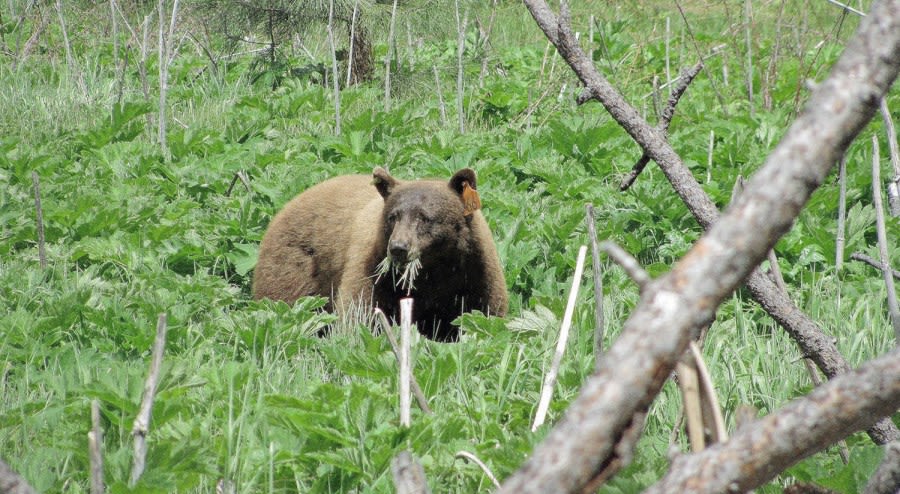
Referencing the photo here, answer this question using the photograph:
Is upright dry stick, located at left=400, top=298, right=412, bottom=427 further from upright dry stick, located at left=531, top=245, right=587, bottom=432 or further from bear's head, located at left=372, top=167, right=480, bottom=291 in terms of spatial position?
bear's head, located at left=372, top=167, right=480, bottom=291

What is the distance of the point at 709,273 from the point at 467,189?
430 centimetres

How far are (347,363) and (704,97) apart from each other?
6572 millimetres

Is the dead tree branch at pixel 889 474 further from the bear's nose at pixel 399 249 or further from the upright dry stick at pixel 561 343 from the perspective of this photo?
the bear's nose at pixel 399 249

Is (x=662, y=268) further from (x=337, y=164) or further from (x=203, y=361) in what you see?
(x=337, y=164)

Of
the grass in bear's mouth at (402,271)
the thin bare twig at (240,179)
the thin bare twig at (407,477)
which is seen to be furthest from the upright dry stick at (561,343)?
the thin bare twig at (240,179)

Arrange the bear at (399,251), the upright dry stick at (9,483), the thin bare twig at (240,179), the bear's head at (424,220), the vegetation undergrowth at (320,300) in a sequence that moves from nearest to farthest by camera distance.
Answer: the upright dry stick at (9,483) → the vegetation undergrowth at (320,300) → the bear's head at (424,220) → the bear at (399,251) → the thin bare twig at (240,179)

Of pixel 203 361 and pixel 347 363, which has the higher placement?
pixel 347 363

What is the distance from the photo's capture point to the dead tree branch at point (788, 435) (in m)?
1.38

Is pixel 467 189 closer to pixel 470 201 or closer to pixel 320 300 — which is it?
pixel 470 201

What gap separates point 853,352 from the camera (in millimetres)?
3836

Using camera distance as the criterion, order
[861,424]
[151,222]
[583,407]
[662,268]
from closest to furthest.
Result: [583,407] < [861,424] < [662,268] < [151,222]

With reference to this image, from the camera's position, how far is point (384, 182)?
18.7 ft

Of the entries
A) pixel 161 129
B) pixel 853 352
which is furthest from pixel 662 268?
pixel 161 129

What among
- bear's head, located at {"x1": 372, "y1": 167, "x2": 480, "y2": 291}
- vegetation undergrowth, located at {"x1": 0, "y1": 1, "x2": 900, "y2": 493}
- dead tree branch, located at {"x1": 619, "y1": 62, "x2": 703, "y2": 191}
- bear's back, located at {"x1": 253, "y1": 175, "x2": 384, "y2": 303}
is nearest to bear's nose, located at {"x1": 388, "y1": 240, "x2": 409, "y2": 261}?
bear's head, located at {"x1": 372, "y1": 167, "x2": 480, "y2": 291}
